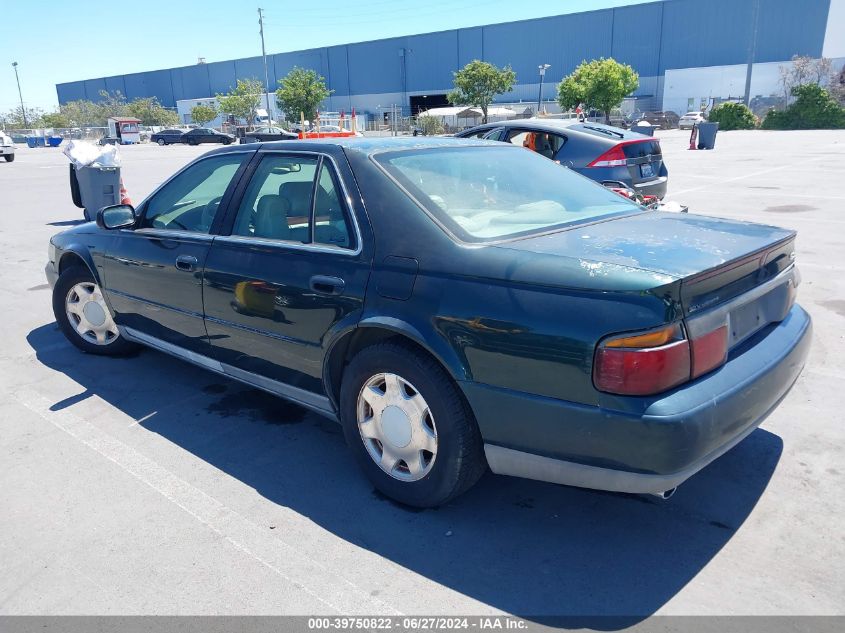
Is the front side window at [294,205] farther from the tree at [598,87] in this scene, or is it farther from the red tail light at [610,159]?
the tree at [598,87]

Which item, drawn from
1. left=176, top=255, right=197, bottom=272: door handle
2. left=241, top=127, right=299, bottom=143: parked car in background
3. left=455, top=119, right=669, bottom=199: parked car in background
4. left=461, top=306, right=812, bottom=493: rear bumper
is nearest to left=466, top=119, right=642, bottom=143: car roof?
left=455, top=119, right=669, bottom=199: parked car in background

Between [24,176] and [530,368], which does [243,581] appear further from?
[24,176]

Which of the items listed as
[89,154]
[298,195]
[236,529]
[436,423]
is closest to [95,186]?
[89,154]

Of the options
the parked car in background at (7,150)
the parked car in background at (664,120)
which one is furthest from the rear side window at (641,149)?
the parked car in background at (664,120)

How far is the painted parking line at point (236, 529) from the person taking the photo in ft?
8.23

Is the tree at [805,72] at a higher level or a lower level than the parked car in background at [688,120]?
higher

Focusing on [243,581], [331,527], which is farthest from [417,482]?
[243,581]

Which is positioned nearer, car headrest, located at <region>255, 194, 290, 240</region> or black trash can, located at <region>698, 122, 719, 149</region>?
car headrest, located at <region>255, 194, 290, 240</region>

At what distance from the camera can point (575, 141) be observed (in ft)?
28.5

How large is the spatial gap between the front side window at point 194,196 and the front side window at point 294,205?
25cm

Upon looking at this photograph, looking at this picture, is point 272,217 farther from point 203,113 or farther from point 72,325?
point 203,113

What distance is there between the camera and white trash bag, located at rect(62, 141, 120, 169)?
34.9 feet

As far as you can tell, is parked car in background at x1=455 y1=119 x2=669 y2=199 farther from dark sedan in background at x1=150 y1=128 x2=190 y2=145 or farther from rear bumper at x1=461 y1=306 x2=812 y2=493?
dark sedan in background at x1=150 y1=128 x2=190 y2=145

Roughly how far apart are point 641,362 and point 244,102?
254 feet
